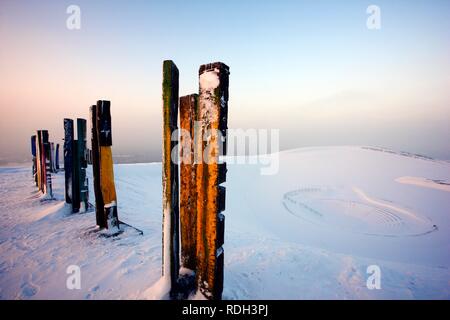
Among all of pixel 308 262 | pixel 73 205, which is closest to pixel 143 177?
pixel 73 205

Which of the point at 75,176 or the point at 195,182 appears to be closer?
the point at 195,182

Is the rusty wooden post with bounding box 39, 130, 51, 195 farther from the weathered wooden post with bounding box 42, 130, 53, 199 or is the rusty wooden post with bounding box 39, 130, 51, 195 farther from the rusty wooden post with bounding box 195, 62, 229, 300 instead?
the rusty wooden post with bounding box 195, 62, 229, 300

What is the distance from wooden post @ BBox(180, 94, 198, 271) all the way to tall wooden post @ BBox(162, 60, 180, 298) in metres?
0.09

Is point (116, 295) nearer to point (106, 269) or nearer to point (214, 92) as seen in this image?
point (106, 269)

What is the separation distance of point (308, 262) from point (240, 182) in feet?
33.8

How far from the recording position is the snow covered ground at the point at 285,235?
3268 millimetres

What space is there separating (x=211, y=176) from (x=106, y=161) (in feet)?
10.1

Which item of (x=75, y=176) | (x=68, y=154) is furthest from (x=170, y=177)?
(x=68, y=154)

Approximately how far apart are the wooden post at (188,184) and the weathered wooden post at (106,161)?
2.43 meters

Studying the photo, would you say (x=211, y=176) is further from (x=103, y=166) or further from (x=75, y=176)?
(x=75, y=176)

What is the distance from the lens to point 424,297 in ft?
10.6

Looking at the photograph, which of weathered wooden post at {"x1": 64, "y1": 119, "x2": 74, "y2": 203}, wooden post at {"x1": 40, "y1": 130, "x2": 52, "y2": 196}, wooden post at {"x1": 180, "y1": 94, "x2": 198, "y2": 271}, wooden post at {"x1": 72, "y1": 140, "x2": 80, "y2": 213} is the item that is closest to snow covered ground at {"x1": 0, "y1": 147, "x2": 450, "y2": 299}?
wooden post at {"x1": 72, "y1": 140, "x2": 80, "y2": 213}

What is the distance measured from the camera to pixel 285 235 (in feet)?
27.9

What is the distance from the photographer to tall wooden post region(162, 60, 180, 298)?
2.69 metres
